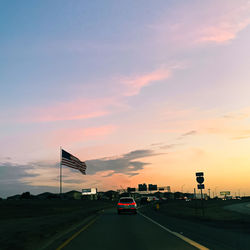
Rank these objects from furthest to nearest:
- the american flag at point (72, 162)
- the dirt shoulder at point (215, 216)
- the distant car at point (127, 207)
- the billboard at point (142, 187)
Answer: the billboard at point (142, 187), the american flag at point (72, 162), the distant car at point (127, 207), the dirt shoulder at point (215, 216)

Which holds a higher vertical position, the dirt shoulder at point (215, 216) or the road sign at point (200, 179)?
the road sign at point (200, 179)

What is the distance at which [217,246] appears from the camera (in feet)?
36.9

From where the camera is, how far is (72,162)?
185 ft

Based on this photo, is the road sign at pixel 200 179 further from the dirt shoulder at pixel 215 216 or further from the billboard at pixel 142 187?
the billboard at pixel 142 187

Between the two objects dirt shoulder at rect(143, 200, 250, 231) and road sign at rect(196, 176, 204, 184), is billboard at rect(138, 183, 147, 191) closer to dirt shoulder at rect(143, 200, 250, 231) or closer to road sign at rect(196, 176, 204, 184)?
dirt shoulder at rect(143, 200, 250, 231)

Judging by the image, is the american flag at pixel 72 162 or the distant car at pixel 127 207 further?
the american flag at pixel 72 162

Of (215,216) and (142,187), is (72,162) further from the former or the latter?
(142,187)

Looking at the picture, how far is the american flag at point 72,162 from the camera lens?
2081 inches

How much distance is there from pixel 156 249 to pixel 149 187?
178 m

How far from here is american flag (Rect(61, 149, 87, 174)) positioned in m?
52.9

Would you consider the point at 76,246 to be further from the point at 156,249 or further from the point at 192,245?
the point at 192,245

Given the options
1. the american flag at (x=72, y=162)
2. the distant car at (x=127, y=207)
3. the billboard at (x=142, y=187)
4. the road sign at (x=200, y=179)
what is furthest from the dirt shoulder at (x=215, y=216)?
the billboard at (x=142, y=187)

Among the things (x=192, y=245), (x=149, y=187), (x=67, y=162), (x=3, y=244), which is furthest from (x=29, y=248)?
(x=149, y=187)

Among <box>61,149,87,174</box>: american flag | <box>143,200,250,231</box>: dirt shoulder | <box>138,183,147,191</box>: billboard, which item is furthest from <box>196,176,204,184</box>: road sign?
<box>138,183,147,191</box>: billboard
